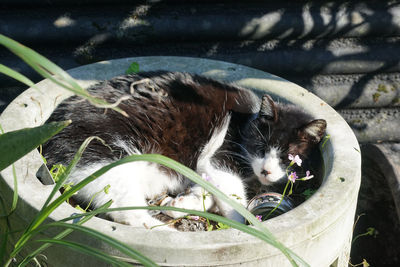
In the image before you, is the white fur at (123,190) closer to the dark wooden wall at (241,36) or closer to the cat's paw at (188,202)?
the cat's paw at (188,202)

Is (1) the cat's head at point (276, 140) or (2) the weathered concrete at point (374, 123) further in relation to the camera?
(2) the weathered concrete at point (374, 123)

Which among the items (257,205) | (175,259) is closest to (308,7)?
(257,205)

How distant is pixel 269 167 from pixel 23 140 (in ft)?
3.60

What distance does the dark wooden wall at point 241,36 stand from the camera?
2.58m

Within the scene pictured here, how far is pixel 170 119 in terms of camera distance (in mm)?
1890

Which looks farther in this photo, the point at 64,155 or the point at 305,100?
the point at 305,100

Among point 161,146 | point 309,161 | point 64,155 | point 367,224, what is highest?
point 64,155

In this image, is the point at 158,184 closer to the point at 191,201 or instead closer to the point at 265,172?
the point at 191,201

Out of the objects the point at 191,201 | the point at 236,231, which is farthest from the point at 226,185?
the point at 236,231

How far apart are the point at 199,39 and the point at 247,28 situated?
0.88ft

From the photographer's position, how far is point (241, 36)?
8.83 feet

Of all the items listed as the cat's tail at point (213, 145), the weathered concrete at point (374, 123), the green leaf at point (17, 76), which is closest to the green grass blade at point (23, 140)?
the green leaf at point (17, 76)

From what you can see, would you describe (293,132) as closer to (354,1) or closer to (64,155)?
(64,155)

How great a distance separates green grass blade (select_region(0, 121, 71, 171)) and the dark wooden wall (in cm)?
168
